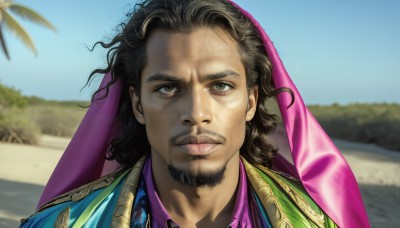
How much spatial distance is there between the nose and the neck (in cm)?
32

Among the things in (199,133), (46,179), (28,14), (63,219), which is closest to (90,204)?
(63,219)

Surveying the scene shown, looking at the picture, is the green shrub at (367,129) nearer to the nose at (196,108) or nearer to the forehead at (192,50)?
the forehead at (192,50)

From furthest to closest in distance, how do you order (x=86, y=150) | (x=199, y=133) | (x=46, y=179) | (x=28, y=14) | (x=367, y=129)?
(x=28, y=14), (x=367, y=129), (x=46, y=179), (x=86, y=150), (x=199, y=133)

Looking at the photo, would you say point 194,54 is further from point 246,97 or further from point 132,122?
point 132,122

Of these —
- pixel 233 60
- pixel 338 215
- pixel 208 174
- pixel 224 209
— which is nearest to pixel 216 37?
pixel 233 60

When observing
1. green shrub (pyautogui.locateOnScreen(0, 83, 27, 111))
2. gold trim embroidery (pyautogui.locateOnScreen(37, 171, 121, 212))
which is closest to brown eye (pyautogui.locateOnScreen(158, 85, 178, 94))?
gold trim embroidery (pyautogui.locateOnScreen(37, 171, 121, 212))

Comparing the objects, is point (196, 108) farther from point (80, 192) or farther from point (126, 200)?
point (80, 192)

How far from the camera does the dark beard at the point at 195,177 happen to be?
2.19 meters

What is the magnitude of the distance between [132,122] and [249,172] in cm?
64

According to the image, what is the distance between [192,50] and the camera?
2273 mm

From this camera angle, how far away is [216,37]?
2.38 meters

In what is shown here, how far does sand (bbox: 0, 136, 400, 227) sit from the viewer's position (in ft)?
25.4

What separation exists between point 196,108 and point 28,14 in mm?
21984

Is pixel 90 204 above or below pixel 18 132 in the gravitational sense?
above
